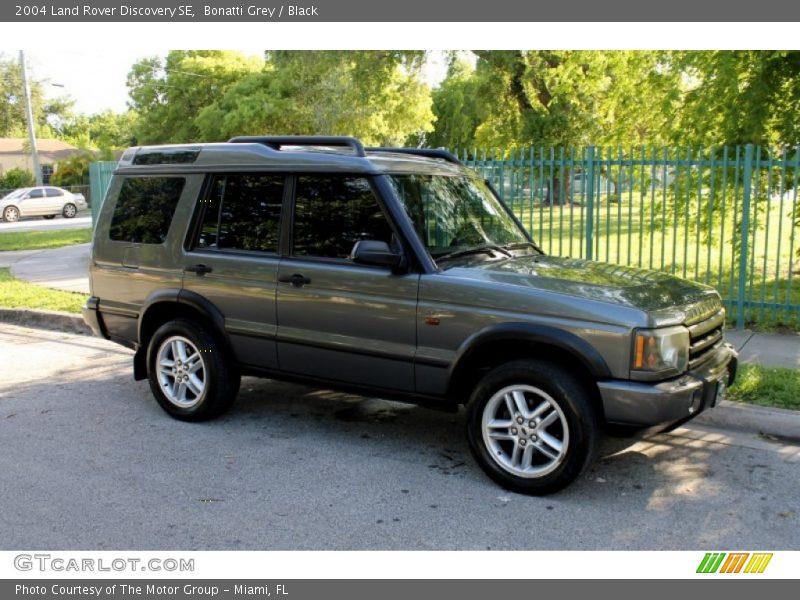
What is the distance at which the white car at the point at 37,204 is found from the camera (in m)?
36.4

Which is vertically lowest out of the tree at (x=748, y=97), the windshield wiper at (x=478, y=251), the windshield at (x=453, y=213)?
the windshield wiper at (x=478, y=251)

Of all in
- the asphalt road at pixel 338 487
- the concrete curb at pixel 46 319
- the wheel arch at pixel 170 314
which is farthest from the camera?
the concrete curb at pixel 46 319

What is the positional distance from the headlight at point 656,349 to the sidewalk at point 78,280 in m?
3.49

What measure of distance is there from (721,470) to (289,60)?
27.3 m

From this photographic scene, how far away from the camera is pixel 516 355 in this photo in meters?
4.80

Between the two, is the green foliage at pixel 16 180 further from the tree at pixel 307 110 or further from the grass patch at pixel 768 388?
the grass patch at pixel 768 388

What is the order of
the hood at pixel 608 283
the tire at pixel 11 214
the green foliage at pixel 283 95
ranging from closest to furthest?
the hood at pixel 608 283, the green foliage at pixel 283 95, the tire at pixel 11 214

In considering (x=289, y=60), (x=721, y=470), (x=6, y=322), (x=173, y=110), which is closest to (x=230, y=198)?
(x=721, y=470)

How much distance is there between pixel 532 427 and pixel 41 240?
21.4 metres

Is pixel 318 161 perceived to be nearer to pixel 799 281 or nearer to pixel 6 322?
pixel 6 322

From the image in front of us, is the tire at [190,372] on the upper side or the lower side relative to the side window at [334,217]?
lower

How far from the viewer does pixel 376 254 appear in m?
4.89

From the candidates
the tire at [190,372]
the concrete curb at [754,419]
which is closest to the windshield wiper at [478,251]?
the tire at [190,372]

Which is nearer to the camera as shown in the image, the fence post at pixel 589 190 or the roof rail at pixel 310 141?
the roof rail at pixel 310 141
